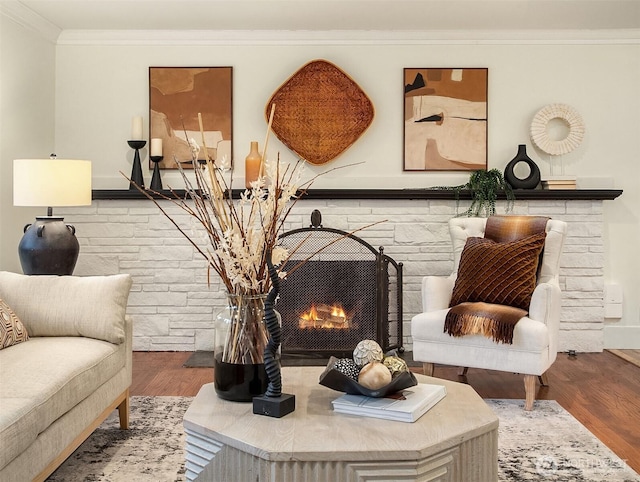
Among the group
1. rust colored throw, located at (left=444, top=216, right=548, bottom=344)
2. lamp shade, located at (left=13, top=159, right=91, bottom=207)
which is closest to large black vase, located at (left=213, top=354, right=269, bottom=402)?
rust colored throw, located at (left=444, top=216, right=548, bottom=344)

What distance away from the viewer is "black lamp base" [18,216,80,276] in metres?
3.86

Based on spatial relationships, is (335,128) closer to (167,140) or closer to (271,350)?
(167,140)

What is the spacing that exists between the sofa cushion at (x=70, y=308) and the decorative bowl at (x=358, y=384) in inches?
47.1

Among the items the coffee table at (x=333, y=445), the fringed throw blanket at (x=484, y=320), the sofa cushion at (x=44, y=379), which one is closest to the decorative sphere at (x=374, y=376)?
the coffee table at (x=333, y=445)

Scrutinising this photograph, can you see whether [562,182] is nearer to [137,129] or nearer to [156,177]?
[156,177]

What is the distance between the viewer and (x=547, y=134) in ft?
15.9

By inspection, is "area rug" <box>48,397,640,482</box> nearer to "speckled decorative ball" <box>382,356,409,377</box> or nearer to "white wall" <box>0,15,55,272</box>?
"speckled decorative ball" <box>382,356,409,377</box>

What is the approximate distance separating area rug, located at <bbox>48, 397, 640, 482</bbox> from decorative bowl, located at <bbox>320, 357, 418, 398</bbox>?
76cm

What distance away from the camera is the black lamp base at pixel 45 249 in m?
3.86

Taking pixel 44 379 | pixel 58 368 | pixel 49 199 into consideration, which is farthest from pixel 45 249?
pixel 44 379

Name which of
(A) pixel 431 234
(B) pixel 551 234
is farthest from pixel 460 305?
(A) pixel 431 234

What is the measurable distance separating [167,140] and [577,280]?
121 inches

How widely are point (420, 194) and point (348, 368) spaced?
281 cm

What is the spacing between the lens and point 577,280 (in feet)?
15.6
